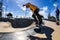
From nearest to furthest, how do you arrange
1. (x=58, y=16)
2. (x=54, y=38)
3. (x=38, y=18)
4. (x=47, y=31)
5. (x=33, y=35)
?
→ (x=54, y=38), (x=33, y=35), (x=47, y=31), (x=38, y=18), (x=58, y=16)

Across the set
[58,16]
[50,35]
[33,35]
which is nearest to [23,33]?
[33,35]

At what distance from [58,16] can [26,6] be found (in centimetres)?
277

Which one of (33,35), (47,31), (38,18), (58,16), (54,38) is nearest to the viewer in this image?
(54,38)

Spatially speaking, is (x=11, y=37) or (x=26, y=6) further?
(x=26, y=6)

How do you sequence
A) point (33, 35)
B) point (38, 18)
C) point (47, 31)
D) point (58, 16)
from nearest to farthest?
point (33, 35)
point (47, 31)
point (38, 18)
point (58, 16)

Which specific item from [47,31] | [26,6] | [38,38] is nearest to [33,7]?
[26,6]

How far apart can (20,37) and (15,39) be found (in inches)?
19.6

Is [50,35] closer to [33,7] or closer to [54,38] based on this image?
[54,38]

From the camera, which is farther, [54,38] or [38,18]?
[38,18]

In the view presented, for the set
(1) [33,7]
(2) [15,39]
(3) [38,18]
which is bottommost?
(2) [15,39]

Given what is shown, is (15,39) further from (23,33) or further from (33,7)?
(33,7)

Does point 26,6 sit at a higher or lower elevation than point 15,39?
higher

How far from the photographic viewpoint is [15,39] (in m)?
11.3

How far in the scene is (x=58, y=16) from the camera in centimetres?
1495
